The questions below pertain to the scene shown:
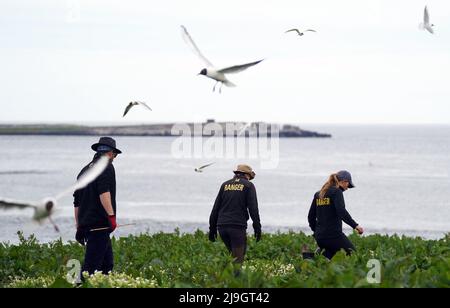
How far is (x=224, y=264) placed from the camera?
10820 millimetres

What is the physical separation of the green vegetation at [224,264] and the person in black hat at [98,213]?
42 centimetres

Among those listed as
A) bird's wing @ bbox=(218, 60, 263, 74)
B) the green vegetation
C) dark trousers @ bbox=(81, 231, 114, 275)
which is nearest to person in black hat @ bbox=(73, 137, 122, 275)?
dark trousers @ bbox=(81, 231, 114, 275)

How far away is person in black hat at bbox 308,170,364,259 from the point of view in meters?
13.0

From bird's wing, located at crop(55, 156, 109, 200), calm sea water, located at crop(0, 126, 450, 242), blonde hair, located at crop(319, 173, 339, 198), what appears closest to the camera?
bird's wing, located at crop(55, 156, 109, 200)

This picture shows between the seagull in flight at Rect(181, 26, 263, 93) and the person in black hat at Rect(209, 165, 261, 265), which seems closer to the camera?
the seagull in flight at Rect(181, 26, 263, 93)

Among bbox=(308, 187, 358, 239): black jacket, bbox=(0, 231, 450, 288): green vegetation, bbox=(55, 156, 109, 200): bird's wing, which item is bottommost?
bbox=(0, 231, 450, 288): green vegetation

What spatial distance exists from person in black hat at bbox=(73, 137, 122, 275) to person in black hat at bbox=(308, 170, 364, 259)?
3535mm

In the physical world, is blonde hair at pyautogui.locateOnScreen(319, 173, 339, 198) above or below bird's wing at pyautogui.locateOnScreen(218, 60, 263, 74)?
below

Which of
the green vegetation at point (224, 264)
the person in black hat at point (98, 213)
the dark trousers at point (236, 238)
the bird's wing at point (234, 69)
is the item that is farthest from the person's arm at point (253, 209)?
the bird's wing at point (234, 69)

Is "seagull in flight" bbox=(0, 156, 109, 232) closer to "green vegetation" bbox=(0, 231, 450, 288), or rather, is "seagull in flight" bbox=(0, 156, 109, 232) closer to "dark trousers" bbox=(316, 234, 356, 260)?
"green vegetation" bbox=(0, 231, 450, 288)

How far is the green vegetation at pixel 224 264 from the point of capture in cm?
859
